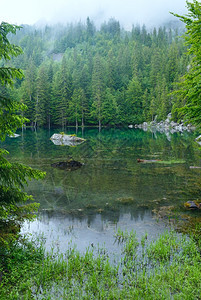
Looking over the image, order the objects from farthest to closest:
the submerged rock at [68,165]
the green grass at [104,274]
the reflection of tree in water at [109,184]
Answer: the submerged rock at [68,165]
the reflection of tree in water at [109,184]
the green grass at [104,274]

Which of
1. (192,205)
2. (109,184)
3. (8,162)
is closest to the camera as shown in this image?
(8,162)

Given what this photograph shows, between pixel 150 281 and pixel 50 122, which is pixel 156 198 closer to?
pixel 150 281

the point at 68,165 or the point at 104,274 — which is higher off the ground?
the point at 68,165

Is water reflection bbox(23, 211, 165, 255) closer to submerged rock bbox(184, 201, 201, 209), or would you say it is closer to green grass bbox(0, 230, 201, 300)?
green grass bbox(0, 230, 201, 300)

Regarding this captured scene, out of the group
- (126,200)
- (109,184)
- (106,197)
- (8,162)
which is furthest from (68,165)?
(8,162)

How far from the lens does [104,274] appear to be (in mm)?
6898

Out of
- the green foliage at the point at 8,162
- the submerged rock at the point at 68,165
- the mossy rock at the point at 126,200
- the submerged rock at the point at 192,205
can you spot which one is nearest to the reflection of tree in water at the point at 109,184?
the mossy rock at the point at 126,200

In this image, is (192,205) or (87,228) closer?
(87,228)

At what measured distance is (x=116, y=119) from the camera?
107875 millimetres

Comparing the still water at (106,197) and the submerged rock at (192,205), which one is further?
the submerged rock at (192,205)

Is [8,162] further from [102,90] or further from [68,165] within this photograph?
[102,90]

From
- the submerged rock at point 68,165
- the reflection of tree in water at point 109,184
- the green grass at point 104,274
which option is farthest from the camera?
the submerged rock at point 68,165

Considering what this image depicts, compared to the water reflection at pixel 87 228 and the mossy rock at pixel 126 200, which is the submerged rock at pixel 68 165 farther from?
the water reflection at pixel 87 228

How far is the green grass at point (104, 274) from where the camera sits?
608 cm
